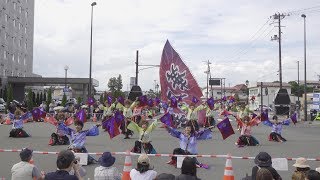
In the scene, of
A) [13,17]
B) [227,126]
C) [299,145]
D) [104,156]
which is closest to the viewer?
[104,156]

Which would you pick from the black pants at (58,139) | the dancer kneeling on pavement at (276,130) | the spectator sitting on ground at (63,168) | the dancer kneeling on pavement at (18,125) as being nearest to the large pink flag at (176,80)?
the dancer kneeling on pavement at (276,130)

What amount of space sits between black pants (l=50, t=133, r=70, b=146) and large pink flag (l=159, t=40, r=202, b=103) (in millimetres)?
10454

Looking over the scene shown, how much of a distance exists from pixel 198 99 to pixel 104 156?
19754 mm

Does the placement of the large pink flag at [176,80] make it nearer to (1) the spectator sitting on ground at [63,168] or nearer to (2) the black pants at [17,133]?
(2) the black pants at [17,133]

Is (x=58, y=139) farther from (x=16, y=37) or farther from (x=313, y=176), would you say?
(x=16, y=37)

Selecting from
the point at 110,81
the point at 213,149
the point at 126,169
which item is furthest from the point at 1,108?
the point at 110,81

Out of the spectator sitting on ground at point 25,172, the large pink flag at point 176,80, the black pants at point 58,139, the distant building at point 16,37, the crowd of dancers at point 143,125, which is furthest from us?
the distant building at point 16,37

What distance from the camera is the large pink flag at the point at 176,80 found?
1050 inches

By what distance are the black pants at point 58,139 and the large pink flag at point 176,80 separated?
10454mm

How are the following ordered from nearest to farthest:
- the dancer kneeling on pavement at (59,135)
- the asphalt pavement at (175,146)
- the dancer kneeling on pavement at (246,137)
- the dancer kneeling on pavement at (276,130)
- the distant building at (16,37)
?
the asphalt pavement at (175,146) < the dancer kneeling on pavement at (59,135) < the dancer kneeling on pavement at (246,137) < the dancer kneeling on pavement at (276,130) < the distant building at (16,37)

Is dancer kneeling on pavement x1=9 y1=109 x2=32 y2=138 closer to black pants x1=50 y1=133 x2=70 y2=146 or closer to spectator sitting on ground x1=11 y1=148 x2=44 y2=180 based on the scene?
black pants x1=50 y1=133 x2=70 y2=146

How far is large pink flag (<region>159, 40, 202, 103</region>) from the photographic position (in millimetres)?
26672

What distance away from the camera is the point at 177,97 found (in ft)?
87.1

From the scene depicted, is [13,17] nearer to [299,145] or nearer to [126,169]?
[299,145]
